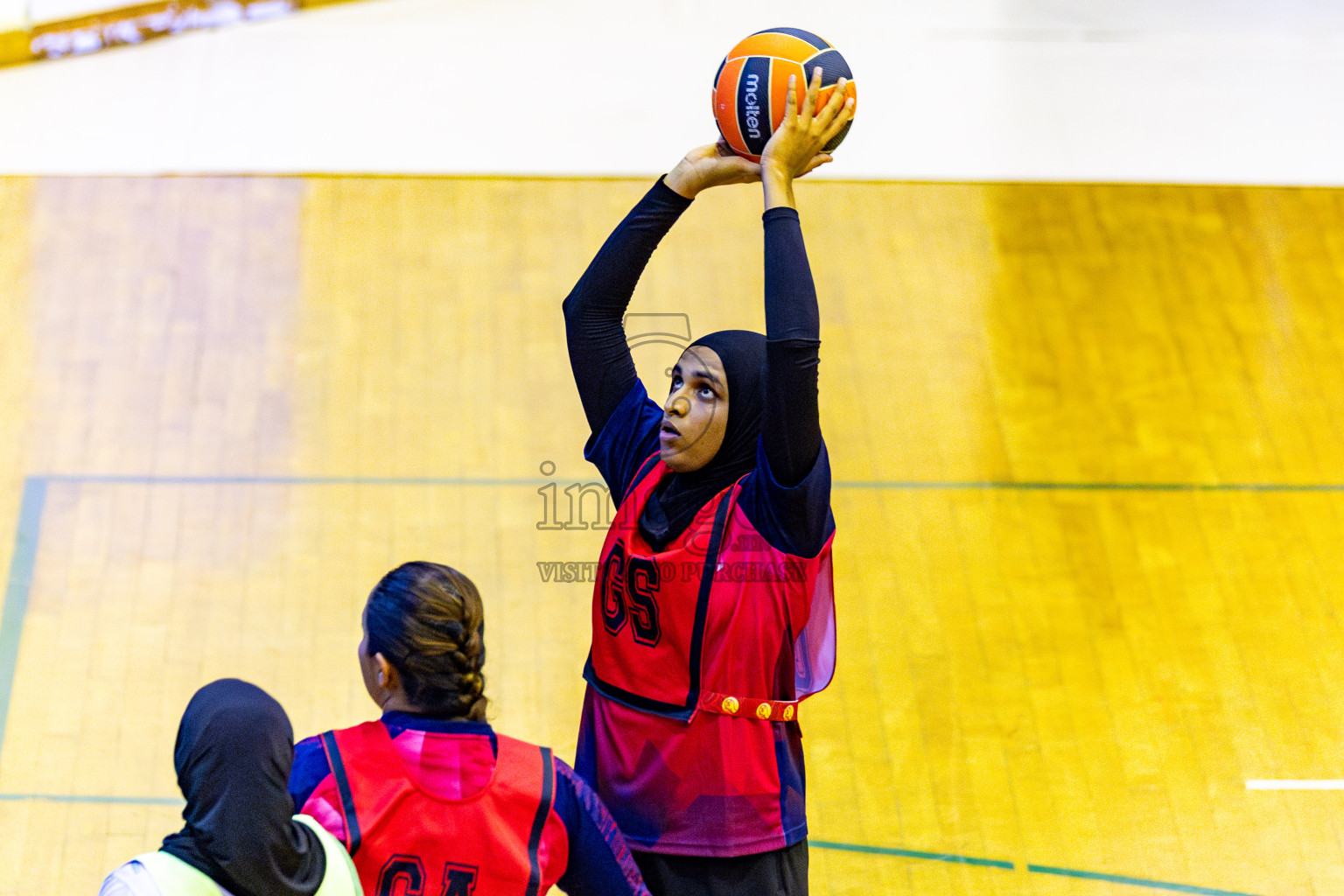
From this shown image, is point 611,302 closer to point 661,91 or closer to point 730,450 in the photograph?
point 730,450

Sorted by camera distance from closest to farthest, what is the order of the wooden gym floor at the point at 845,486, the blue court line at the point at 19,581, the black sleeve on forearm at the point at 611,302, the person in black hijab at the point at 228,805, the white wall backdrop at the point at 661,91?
the person in black hijab at the point at 228,805 < the black sleeve on forearm at the point at 611,302 < the wooden gym floor at the point at 845,486 < the blue court line at the point at 19,581 < the white wall backdrop at the point at 661,91

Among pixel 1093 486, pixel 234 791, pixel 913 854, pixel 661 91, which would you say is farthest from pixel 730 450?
pixel 661 91

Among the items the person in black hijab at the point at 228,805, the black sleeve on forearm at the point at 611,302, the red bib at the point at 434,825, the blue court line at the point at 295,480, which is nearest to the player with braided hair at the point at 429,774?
the red bib at the point at 434,825

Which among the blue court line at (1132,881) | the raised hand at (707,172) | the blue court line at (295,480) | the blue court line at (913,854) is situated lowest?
the blue court line at (1132,881)

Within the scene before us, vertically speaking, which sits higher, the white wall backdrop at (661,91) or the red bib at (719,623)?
the white wall backdrop at (661,91)

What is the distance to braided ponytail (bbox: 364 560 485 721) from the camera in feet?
5.96

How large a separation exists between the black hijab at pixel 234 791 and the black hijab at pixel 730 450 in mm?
890

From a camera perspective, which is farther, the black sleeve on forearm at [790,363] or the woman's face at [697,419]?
the woman's face at [697,419]

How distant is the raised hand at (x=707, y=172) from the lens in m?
2.36

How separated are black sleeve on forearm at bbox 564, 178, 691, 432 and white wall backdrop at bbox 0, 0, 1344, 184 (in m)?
3.35

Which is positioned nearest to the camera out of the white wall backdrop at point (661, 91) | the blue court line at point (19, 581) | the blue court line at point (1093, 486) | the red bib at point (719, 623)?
the red bib at point (719, 623)

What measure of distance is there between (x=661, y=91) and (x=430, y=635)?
4.84m

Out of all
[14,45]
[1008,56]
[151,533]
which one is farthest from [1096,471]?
[14,45]

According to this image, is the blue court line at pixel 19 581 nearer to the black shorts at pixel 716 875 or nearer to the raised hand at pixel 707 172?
the black shorts at pixel 716 875
